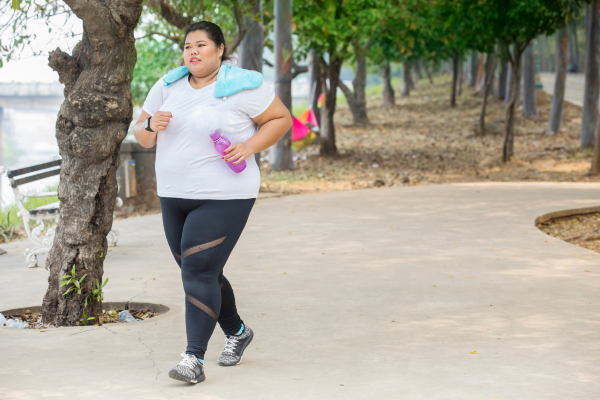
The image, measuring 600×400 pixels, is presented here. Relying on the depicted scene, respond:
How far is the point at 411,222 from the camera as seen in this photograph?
8.83 meters

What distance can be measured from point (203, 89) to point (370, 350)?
1774 millimetres

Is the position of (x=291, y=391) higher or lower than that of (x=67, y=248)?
lower

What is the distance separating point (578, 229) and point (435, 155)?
10.5 metres

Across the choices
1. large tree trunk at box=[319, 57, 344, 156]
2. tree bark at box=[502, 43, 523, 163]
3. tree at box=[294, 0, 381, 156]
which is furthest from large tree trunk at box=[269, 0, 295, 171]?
tree bark at box=[502, 43, 523, 163]

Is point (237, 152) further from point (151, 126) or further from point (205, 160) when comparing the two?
point (151, 126)

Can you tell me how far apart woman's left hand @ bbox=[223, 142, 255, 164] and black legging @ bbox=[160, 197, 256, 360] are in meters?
0.24

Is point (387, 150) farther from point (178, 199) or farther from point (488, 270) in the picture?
point (178, 199)

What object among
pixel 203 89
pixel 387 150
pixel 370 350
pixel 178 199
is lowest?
pixel 387 150

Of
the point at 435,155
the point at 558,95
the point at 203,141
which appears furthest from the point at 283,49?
the point at 203,141

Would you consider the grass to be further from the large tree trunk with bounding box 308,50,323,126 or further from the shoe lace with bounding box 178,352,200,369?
the large tree trunk with bounding box 308,50,323,126

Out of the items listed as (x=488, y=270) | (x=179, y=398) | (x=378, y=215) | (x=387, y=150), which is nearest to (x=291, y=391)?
(x=179, y=398)

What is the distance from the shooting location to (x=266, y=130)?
11.8 ft

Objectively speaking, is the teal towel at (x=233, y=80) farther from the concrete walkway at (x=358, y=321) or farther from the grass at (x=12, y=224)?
the grass at (x=12, y=224)

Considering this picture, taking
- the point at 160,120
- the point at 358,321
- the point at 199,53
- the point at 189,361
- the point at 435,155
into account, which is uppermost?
the point at 199,53
